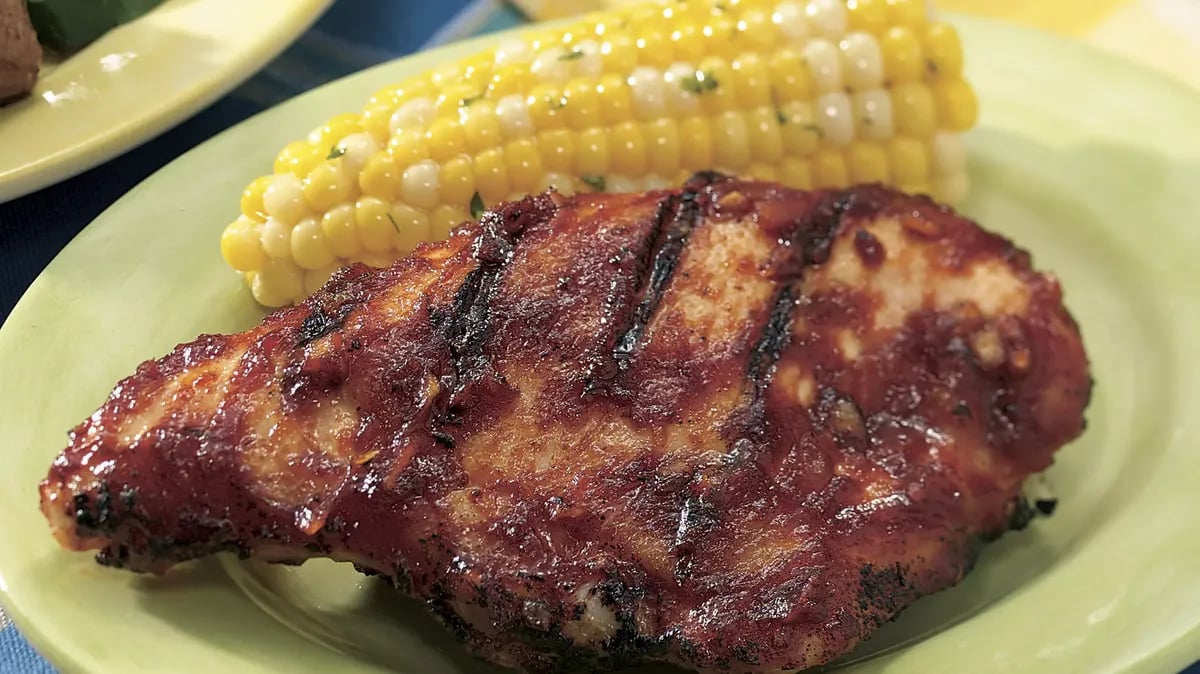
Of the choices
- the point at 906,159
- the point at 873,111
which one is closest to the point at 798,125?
the point at 873,111

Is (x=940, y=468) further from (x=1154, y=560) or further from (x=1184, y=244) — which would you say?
(x=1184, y=244)

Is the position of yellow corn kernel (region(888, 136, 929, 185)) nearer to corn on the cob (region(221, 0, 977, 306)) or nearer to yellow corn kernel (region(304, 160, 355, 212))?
corn on the cob (region(221, 0, 977, 306))

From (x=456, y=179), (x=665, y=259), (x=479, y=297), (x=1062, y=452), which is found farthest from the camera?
(x=456, y=179)

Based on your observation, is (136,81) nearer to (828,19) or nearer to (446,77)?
(446,77)

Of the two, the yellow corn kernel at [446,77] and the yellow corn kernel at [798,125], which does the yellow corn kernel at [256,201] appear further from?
the yellow corn kernel at [798,125]

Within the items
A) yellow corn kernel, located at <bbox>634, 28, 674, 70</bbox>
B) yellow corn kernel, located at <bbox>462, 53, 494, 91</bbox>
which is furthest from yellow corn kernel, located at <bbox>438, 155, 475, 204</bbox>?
yellow corn kernel, located at <bbox>634, 28, 674, 70</bbox>

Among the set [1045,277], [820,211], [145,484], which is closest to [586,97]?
[820,211]

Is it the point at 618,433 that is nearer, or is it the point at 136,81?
the point at 618,433

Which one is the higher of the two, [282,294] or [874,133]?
[874,133]
